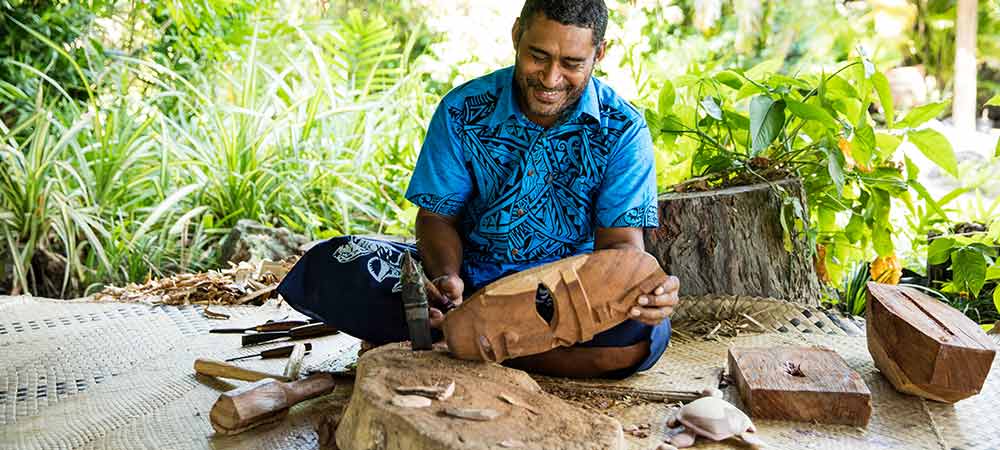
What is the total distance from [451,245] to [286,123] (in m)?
2.99

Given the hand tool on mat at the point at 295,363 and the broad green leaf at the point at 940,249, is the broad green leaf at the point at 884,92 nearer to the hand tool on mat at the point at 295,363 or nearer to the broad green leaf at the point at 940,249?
the broad green leaf at the point at 940,249

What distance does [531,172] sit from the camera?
267 centimetres

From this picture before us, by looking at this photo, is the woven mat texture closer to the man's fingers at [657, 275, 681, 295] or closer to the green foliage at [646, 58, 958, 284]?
the man's fingers at [657, 275, 681, 295]

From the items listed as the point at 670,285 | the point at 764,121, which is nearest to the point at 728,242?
the point at 764,121

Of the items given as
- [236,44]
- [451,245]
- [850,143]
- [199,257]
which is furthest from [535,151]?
[236,44]

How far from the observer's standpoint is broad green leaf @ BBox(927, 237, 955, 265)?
3512 mm

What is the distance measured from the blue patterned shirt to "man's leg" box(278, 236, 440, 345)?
22 cm

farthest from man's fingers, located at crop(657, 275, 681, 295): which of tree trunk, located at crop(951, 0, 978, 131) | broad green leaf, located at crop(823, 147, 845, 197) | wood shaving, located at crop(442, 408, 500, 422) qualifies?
tree trunk, located at crop(951, 0, 978, 131)

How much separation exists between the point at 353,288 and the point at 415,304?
478mm

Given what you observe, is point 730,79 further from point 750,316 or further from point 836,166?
point 750,316

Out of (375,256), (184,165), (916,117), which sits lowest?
(375,256)

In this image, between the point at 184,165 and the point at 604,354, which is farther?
the point at 184,165

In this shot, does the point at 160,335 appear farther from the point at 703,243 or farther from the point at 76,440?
the point at 703,243

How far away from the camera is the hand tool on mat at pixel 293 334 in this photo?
3.22m
